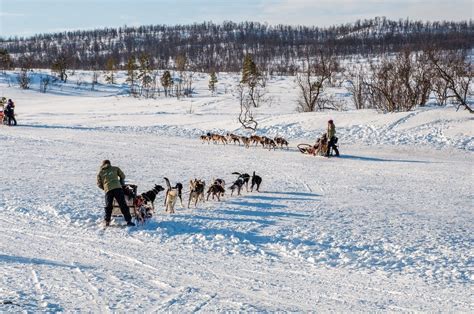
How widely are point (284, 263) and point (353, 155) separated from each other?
13.5 m

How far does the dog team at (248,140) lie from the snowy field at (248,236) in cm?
151

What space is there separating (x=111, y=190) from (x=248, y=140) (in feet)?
44.4

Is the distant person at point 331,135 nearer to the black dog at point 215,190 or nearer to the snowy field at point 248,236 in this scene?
the snowy field at point 248,236

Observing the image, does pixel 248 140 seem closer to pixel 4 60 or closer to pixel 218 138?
pixel 218 138

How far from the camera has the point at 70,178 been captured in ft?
52.3

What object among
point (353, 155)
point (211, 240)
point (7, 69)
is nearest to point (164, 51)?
point (7, 69)

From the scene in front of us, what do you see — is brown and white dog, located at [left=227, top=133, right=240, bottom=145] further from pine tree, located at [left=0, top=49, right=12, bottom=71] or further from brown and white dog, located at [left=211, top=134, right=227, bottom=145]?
pine tree, located at [left=0, top=49, right=12, bottom=71]

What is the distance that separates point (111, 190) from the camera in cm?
1092

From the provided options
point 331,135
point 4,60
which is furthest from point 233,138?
point 4,60

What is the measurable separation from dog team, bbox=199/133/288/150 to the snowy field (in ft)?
4.95

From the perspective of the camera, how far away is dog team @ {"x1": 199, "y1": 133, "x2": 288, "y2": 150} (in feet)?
76.8

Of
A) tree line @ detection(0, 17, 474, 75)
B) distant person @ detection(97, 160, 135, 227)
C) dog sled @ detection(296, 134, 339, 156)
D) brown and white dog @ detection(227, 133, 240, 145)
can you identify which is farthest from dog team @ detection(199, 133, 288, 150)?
tree line @ detection(0, 17, 474, 75)

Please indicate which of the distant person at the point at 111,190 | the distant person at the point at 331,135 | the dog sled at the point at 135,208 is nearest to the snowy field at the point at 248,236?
the dog sled at the point at 135,208

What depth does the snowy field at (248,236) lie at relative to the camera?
731cm
